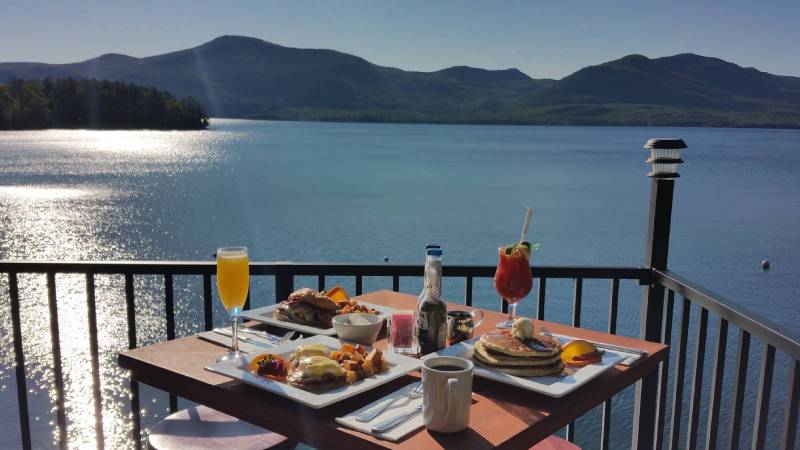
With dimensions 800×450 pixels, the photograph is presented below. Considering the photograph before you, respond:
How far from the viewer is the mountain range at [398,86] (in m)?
109

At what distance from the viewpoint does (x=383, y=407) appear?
4.46ft

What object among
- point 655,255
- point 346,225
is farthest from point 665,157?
point 346,225

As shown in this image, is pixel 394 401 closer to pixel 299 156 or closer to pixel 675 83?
pixel 299 156

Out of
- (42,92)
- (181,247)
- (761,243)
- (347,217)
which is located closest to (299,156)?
(42,92)

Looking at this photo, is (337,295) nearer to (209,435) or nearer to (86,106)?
(209,435)

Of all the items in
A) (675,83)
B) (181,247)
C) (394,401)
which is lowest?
(181,247)

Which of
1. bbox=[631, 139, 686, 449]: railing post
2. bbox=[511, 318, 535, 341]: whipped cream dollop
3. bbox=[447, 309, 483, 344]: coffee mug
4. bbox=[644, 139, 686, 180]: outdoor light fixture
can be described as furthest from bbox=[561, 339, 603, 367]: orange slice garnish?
bbox=[644, 139, 686, 180]: outdoor light fixture

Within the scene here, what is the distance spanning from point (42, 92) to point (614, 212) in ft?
228

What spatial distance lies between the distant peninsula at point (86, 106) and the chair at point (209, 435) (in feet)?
277

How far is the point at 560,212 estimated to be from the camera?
38.2 m

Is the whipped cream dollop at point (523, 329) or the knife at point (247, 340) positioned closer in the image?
the whipped cream dollop at point (523, 329)

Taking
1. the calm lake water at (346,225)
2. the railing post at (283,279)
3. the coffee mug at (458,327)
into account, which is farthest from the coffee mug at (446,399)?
the calm lake water at (346,225)

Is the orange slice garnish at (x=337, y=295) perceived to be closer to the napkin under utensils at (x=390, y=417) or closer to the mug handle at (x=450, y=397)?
the napkin under utensils at (x=390, y=417)

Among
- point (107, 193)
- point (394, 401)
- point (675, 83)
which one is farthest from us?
point (675, 83)
